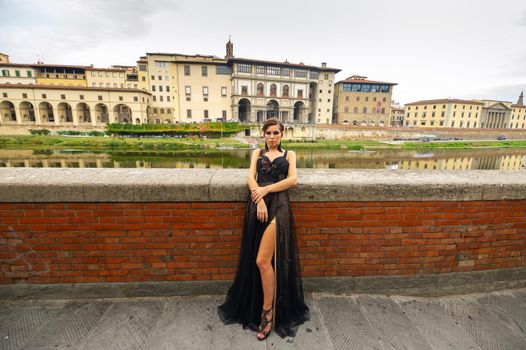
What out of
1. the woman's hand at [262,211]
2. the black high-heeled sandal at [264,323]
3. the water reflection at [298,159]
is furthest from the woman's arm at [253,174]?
the water reflection at [298,159]

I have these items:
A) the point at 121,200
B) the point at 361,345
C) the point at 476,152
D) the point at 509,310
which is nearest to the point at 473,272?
the point at 509,310

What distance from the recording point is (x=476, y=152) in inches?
1829

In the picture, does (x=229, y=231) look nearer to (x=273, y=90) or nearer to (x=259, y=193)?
(x=259, y=193)

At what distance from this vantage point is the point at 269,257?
2062mm

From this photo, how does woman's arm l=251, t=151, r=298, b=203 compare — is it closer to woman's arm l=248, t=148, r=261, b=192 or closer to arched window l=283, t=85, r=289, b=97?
woman's arm l=248, t=148, r=261, b=192

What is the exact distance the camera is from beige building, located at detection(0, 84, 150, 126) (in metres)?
47.8

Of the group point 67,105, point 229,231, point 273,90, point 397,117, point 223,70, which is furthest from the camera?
point 397,117

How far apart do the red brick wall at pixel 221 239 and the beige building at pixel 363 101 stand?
67.6 meters

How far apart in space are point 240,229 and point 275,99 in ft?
192

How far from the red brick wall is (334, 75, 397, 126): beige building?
67.6 metres

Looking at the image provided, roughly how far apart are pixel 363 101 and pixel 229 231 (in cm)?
7210

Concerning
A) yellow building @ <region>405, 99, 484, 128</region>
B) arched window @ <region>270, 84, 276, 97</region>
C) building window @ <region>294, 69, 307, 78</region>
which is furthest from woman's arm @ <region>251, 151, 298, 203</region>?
yellow building @ <region>405, 99, 484, 128</region>

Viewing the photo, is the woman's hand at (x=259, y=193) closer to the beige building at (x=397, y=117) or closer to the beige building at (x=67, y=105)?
the beige building at (x=67, y=105)

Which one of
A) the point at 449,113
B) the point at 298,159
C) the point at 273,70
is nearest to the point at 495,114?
the point at 449,113
